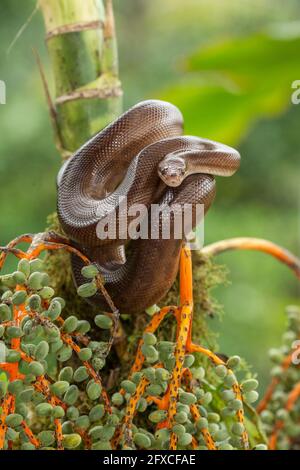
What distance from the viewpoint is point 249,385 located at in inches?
31.1

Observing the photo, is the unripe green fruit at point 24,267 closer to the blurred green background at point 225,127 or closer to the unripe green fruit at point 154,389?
the unripe green fruit at point 154,389

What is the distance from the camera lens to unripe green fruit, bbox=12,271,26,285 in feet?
2.35

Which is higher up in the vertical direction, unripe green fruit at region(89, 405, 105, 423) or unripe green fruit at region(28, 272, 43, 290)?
unripe green fruit at region(28, 272, 43, 290)

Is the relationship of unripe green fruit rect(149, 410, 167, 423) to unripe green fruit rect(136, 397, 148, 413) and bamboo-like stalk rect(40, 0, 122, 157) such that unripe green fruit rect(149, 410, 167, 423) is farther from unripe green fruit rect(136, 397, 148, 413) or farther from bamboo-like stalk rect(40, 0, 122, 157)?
bamboo-like stalk rect(40, 0, 122, 157)

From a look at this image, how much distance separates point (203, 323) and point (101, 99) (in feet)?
1.05

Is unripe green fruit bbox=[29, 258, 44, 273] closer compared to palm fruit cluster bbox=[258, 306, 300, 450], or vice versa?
unripe green fruit bbox=[29, 258, 44, 273]

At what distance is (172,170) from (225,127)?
0.87 meters

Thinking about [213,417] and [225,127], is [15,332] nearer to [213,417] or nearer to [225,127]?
[213,417]

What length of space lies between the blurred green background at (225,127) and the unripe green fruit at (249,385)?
2.81 ft

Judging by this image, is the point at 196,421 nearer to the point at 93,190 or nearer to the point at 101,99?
the point at 93,190

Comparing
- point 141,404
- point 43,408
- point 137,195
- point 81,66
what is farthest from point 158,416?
point 81,66

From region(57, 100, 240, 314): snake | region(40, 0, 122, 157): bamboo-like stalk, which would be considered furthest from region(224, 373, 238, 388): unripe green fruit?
region(40, 0, 122, 157): bamboo-like stalk

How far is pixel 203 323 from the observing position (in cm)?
99

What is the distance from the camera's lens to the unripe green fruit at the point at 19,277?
72 centimetres
